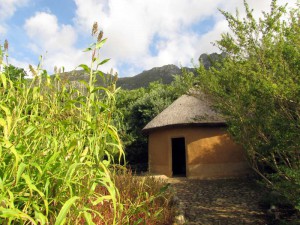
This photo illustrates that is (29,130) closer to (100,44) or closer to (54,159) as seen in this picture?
(54,159)

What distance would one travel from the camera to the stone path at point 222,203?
5387 millimetres

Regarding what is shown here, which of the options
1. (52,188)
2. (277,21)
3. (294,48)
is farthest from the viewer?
(277,21)

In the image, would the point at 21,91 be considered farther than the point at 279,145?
No

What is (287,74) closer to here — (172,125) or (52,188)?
(52,188)

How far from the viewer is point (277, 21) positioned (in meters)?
5.43

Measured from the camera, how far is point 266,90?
4363 mm

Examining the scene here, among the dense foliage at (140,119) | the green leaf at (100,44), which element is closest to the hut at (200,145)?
the dense foliage at (140,119)

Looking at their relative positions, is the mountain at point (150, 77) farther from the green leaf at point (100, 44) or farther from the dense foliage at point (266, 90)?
the green leaf at point (100, 44)

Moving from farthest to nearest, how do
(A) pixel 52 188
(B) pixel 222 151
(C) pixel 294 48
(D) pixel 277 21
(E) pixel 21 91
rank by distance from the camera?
(B) pixel 222 151 < (D) pixel 277 21 < (C) pixel 294 48 < (E) pixel 21 91 < (A) pixel 52 188

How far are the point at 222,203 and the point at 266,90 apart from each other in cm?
316

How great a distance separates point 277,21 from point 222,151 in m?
6.40

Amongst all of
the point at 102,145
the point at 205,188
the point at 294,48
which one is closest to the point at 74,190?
the point at 102,145

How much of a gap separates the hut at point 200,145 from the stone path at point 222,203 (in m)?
1.61

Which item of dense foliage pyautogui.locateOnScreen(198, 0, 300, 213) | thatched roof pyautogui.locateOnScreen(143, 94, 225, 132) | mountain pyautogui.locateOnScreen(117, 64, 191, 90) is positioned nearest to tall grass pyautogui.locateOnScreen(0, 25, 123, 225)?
dense foliage pyautogui.locateOnScreen(198, 0, 300, 213)
